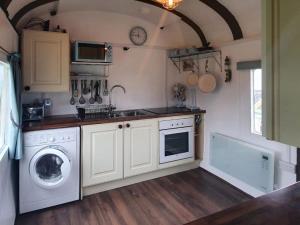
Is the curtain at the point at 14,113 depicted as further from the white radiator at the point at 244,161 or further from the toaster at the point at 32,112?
the white radiator at the point at 244,161

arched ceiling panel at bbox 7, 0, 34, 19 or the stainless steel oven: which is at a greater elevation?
arched ceiling panel at bbox 7, 0, 34, 19

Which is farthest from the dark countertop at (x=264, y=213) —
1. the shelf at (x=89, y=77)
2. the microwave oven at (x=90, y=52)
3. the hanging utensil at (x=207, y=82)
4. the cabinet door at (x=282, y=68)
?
the shelf at (x=89, y=77)

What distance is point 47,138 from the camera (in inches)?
91.6

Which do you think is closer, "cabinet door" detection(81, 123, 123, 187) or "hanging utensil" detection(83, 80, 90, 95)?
"cabinet door" detection(81, 123, 123, 187)

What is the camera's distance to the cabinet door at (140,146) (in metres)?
2.81

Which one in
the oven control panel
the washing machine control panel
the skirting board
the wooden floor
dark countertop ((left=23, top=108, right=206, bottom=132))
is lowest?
the wooden floor

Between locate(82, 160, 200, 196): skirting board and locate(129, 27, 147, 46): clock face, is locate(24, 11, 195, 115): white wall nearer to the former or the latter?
locate(129, 27, 147, 46): clock face

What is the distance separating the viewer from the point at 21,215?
2277mm

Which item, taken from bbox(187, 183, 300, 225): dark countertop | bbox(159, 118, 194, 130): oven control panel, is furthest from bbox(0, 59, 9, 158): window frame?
bbox(187, 183, 300, 225): dark countertop

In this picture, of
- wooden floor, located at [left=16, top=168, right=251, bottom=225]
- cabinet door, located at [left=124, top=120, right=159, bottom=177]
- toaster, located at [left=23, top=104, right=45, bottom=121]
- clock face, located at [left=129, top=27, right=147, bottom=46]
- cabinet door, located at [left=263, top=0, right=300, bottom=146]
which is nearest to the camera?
cabinet door, located at [left=263, top=0, right=300, bottom=146]

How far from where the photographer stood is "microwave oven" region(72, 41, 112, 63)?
106 inches

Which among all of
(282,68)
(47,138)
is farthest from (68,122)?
(282,68)

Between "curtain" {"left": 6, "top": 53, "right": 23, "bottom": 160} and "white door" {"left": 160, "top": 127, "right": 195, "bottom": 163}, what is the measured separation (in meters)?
1.69

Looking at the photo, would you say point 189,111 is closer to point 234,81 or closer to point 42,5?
point 234,81
